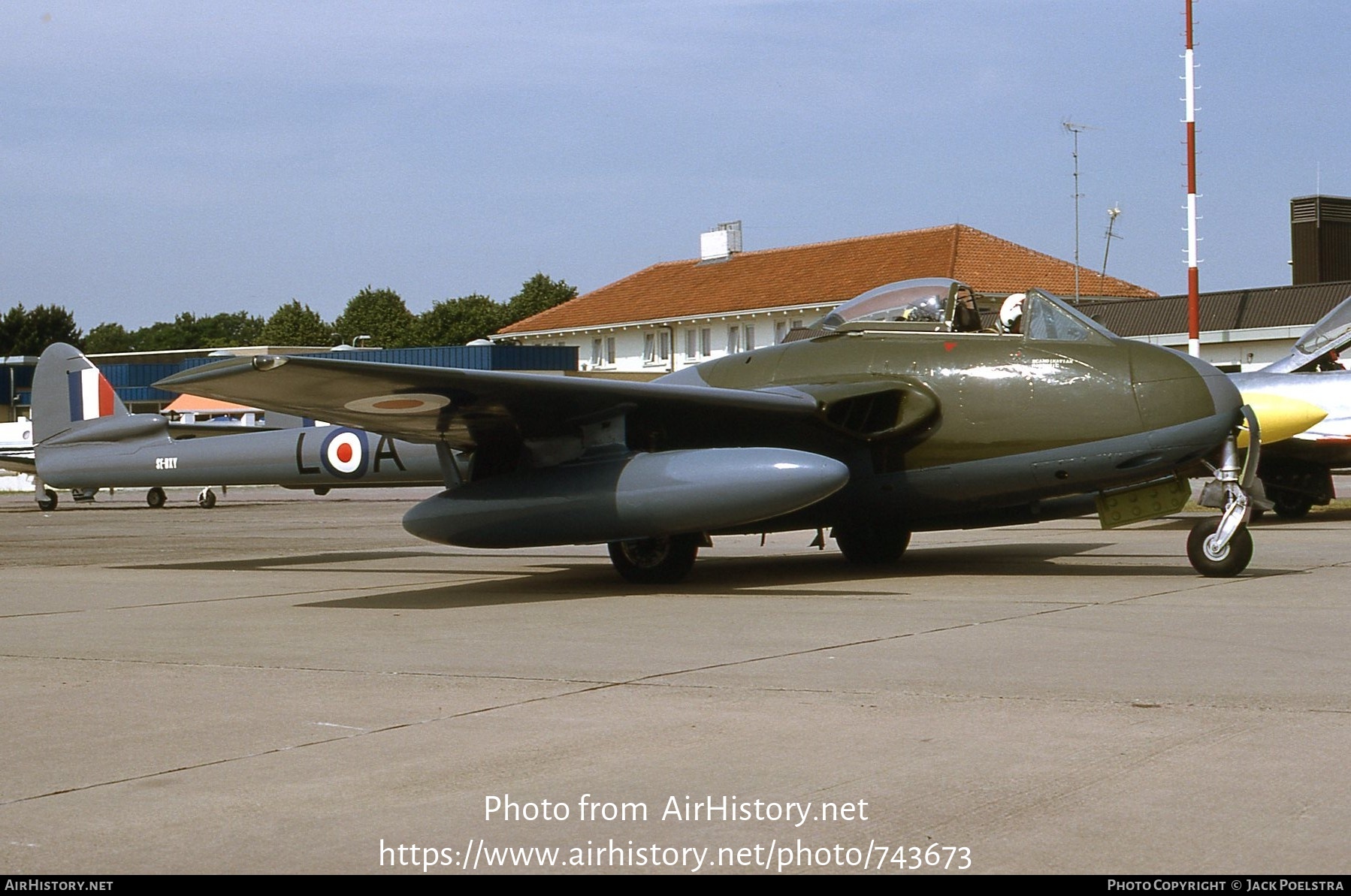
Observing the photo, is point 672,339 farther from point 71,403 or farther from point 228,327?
point 228,327

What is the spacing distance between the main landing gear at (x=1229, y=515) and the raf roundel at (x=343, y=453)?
7.89 metres

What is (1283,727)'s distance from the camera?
5.34m

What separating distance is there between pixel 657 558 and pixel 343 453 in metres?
4.06

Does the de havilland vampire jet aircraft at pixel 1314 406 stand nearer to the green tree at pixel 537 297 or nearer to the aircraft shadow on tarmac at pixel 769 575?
the aircraft shadow on tarmac at pixel 769 575

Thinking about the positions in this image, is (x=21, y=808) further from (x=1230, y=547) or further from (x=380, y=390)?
(x=1230, y=547)

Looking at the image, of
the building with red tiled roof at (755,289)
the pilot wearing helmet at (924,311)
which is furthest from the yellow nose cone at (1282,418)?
the building with red tiled roof at (755,289)

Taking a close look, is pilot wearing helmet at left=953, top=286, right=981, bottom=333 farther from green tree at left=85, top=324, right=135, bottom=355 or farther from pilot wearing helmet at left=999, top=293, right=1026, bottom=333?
green tree at left=85, top=324, right=135, bottom=355

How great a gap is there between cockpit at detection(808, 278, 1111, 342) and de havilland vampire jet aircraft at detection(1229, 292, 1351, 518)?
5.64 m

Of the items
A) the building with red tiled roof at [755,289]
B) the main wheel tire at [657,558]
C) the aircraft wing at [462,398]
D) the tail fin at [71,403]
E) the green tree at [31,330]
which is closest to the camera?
the aircraft wing at [462,398]

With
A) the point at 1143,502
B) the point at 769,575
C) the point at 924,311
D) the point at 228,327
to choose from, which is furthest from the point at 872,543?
the point at 228,327

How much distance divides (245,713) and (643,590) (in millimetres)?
5652

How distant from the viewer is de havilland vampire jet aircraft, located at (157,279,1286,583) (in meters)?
10.5

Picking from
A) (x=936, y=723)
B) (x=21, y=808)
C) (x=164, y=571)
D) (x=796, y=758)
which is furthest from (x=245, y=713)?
(x=164, y=571)

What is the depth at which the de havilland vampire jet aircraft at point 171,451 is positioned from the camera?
1417cm
